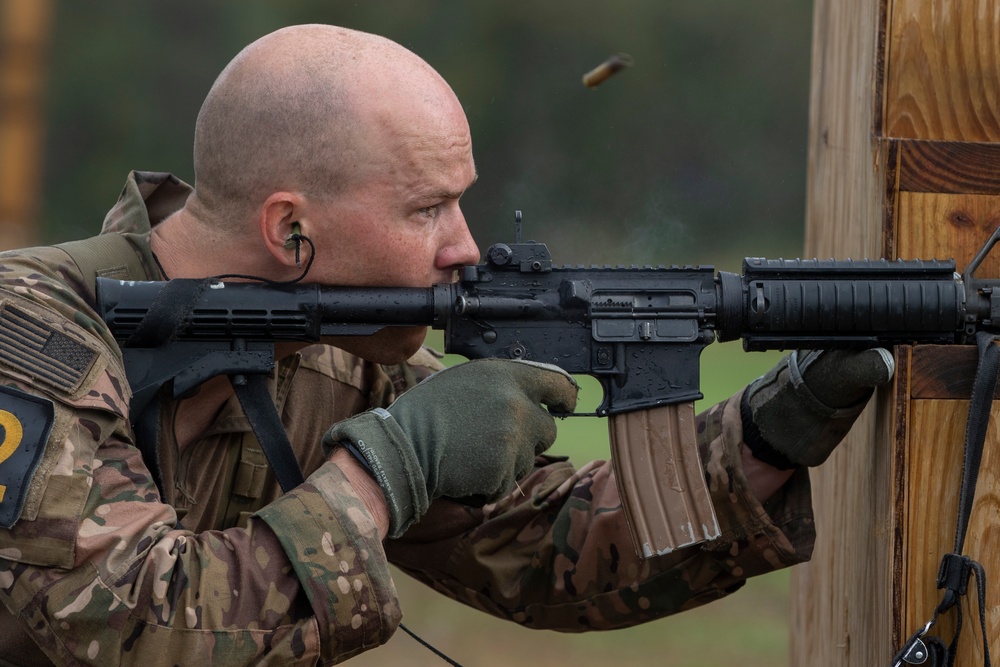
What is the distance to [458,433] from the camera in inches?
92.6

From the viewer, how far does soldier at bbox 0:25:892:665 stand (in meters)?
2.13

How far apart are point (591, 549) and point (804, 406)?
61cm

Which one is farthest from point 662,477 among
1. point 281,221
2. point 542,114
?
point 542,114

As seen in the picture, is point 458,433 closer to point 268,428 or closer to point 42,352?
point 268,428

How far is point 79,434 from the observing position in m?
2.19

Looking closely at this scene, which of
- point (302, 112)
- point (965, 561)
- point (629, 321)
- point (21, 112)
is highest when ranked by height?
point (21, 112)

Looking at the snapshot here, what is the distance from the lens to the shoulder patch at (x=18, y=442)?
6.82 feet

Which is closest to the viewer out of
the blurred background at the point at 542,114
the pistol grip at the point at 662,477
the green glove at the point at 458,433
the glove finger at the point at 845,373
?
the green glove at the point at 458,433

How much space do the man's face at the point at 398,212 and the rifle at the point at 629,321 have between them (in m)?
0.07

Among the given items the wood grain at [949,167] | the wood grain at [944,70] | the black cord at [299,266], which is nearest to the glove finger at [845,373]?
the wood grain at [949,167]

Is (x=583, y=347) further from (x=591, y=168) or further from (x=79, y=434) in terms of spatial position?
(x=591, y=168)

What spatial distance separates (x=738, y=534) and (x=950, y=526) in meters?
0.48

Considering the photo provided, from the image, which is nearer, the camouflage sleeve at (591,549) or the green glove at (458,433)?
the green glove at (458,433)

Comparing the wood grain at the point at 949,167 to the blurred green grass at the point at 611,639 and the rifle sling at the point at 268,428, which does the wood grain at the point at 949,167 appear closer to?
the rifle sling at the point at 268,428
